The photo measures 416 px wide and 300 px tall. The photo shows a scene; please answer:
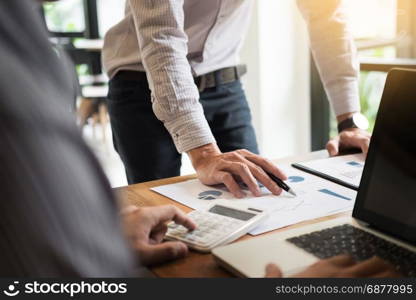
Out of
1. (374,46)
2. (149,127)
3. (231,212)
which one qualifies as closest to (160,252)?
(231,212)

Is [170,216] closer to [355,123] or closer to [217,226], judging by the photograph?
[217,226]

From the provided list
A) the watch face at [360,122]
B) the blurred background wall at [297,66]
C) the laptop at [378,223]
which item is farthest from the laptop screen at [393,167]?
the blurred background wall at [297,66]

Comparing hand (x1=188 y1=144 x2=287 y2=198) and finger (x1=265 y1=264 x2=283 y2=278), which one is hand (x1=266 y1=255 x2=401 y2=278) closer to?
finger (x1=265 y1=264 x2=283 y2=278)

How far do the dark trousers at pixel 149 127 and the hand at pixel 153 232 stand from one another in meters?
0.56

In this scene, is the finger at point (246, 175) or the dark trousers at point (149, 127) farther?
the dark trousers at point (149, 127)

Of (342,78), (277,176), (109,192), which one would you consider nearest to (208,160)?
(277,176)

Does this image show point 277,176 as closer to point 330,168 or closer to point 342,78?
point 330,168

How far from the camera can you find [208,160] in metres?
1.07

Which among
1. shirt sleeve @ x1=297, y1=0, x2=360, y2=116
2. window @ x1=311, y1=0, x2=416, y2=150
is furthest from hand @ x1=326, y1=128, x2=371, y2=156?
window @ x1=311, y1=0, x2=416, y2=150

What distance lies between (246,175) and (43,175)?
65cm

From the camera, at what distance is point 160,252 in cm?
71

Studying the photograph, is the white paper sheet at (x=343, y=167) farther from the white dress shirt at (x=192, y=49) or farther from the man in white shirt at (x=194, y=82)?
the white dress shirt at (x=192, y=49)

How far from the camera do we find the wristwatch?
4.45 feet

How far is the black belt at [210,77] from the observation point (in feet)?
4.47
